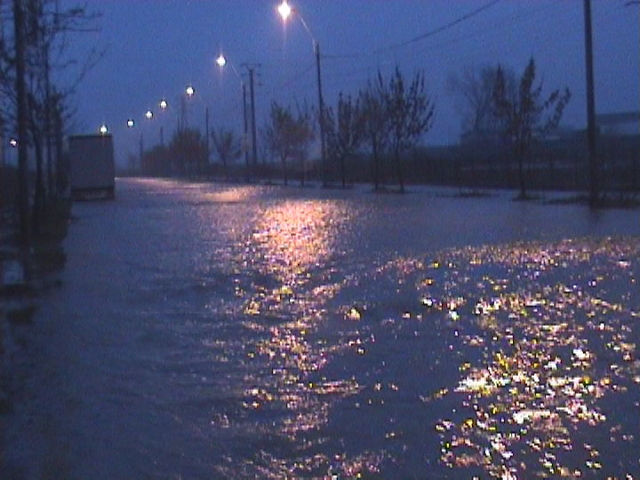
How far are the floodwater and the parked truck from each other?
39903 millimetres

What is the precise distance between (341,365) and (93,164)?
53.6 meters

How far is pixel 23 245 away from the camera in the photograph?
26125 mm

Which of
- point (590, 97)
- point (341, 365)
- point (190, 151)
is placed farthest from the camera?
point (190, 151)

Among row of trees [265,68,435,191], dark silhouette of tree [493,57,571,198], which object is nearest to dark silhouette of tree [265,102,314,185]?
row of trees [265,68,435,191]

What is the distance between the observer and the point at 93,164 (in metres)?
63.2

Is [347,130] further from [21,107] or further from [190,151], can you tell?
[190,151]

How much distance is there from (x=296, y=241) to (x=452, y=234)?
11.1ft

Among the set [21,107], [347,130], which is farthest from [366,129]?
[21,107]

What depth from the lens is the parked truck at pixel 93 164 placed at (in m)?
62.8

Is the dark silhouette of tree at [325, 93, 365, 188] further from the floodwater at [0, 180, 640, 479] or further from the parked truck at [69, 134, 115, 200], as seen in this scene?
the floodwater at [0, 180, 640, 479]

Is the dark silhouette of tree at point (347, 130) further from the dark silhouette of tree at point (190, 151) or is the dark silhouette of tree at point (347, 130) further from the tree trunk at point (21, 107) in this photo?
the dark silhouette of tree at point (190, 151)

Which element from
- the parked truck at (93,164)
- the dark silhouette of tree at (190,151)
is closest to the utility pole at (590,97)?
the parked truck at (93,164)

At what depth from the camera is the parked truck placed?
6275cm

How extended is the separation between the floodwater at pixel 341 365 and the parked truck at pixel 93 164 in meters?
39.9
